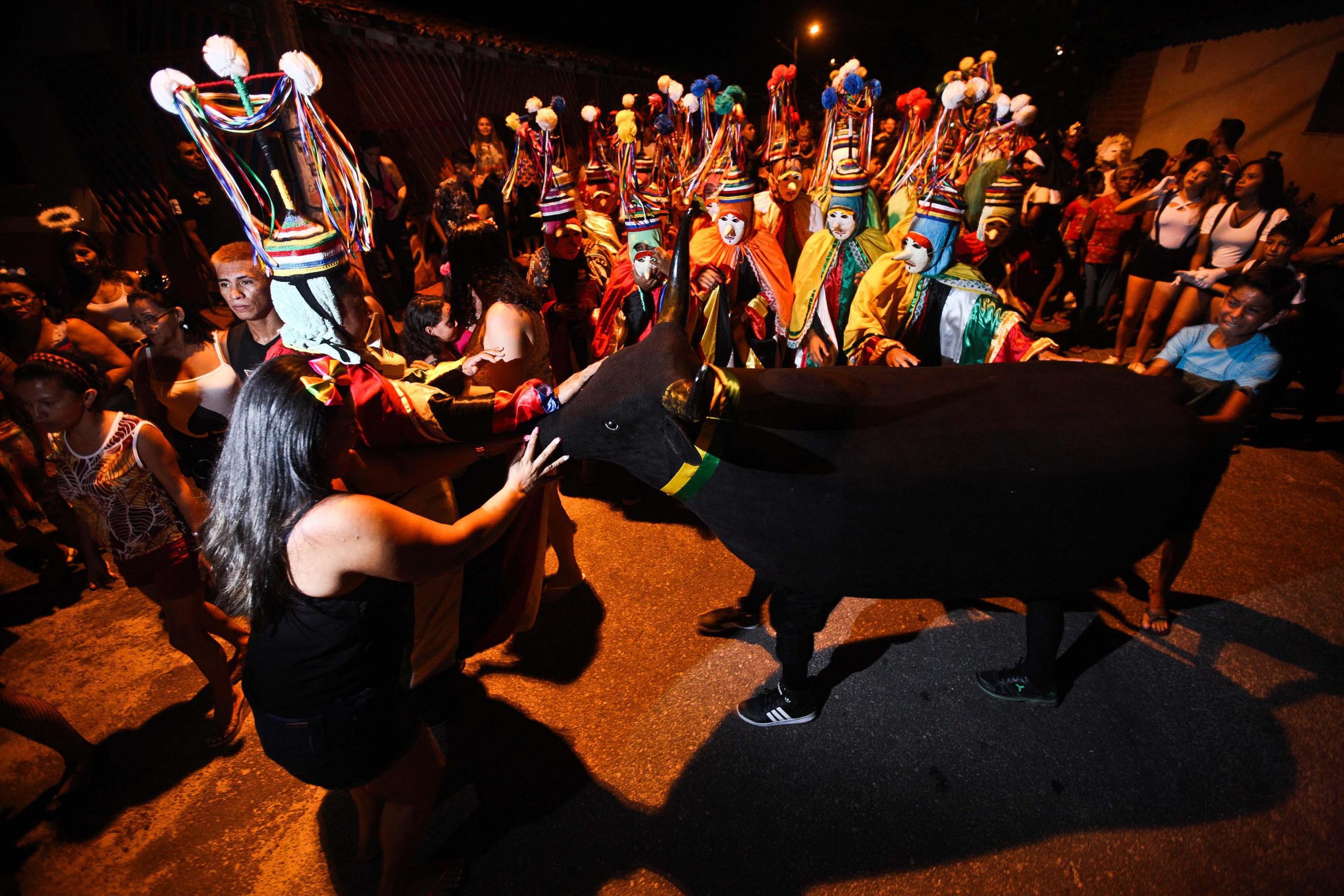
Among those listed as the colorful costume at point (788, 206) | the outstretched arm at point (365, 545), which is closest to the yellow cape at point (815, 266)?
the colorful costume at point (788, 206)

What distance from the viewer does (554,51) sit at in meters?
14.0

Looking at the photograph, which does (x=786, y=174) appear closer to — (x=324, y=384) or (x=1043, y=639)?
(x=1043, y=639)

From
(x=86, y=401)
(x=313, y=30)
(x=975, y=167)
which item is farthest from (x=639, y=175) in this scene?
(x=313, y=30)

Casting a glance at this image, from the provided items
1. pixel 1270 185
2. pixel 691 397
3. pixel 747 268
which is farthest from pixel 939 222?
pixel 1270 185

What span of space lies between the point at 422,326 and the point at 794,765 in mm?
2671

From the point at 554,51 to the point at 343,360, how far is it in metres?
14.9

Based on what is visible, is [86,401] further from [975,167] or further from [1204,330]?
[975,167]

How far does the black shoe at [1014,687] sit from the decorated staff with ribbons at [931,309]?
144cm

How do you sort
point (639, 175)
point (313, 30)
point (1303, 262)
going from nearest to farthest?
point (1303, 262)
point (639, 175)
point (313, 30)

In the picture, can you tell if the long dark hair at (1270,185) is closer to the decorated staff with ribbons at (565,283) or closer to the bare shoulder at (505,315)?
the decorated staff with ribbons at (565,283)

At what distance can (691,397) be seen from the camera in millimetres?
1490

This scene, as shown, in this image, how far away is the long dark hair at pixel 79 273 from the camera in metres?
3.62

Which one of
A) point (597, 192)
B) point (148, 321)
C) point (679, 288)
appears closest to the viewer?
point (679, 288)

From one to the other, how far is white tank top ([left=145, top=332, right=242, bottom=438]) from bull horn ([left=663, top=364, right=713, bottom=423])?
231cm
